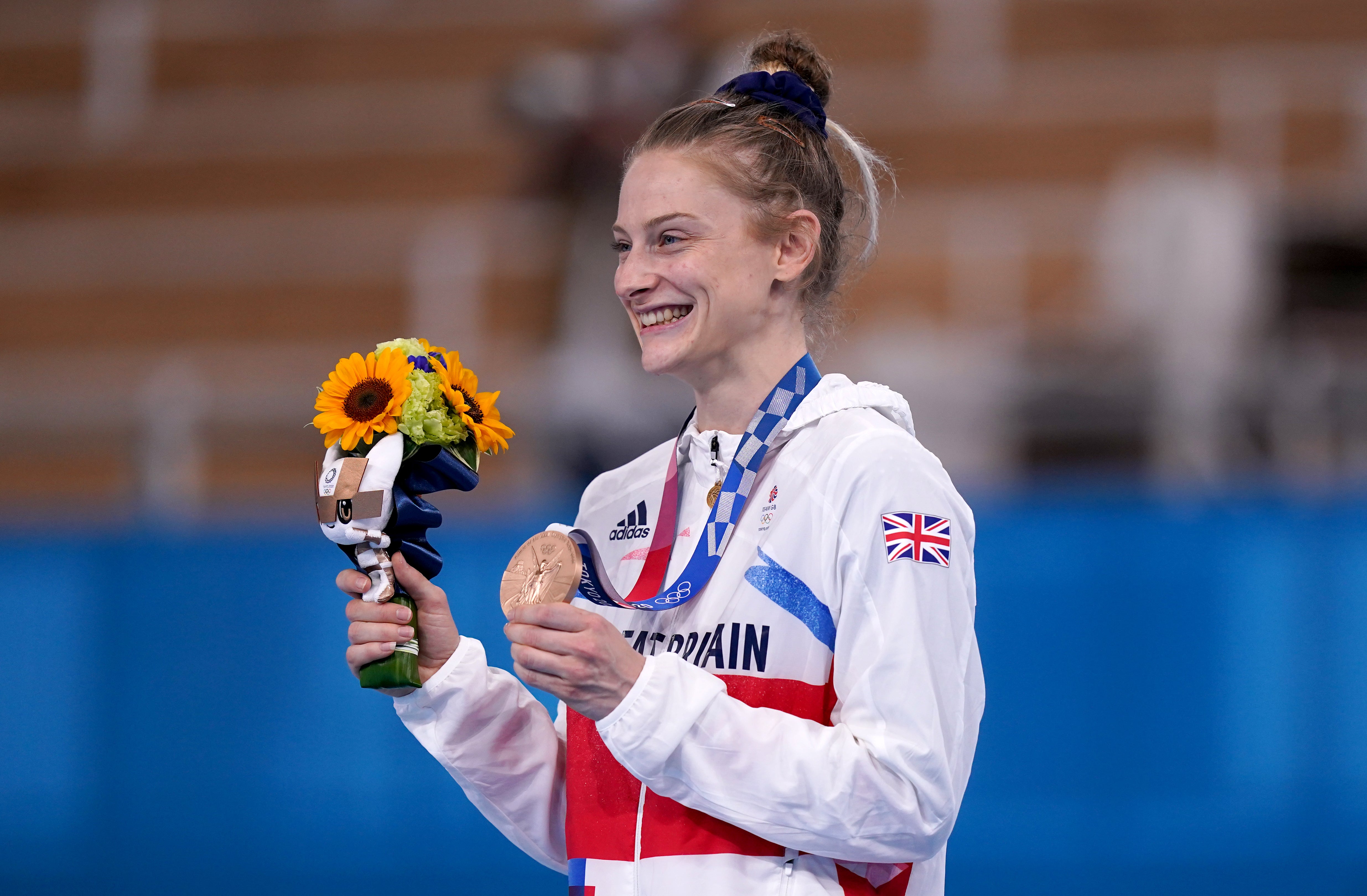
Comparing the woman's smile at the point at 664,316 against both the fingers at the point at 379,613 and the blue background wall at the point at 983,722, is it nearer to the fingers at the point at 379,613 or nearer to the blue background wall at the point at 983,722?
the fingers at the point at 379,613

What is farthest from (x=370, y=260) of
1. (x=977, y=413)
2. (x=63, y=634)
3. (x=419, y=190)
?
(x=977, y=413)

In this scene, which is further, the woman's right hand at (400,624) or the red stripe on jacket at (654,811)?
the woman's right hand at (400,624)

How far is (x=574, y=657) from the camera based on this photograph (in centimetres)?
166

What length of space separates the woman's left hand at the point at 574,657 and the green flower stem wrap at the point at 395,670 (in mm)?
288

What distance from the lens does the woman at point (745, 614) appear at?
5.53ft

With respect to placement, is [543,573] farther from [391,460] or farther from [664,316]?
[664,316]

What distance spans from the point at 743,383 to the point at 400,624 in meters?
0.57

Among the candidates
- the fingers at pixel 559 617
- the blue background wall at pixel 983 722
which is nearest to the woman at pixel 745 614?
the fingers at pixel 559 617

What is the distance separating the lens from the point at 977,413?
16.0 feet

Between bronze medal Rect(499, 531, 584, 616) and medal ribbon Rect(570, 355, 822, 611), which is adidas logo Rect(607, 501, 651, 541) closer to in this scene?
medal ribbon Rect(570, 355, 822, 611)

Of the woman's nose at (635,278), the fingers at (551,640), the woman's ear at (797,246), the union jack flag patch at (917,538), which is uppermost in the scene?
the woman's ear at (797,246)

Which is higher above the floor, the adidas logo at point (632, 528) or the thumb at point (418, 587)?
the adidas logo at point (632, 528)

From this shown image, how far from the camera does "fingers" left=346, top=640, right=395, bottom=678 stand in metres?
1.92

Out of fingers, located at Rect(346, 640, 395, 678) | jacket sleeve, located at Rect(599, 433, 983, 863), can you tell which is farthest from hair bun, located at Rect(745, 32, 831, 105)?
fingers, located at Rect(346, 640, 395, 678)
